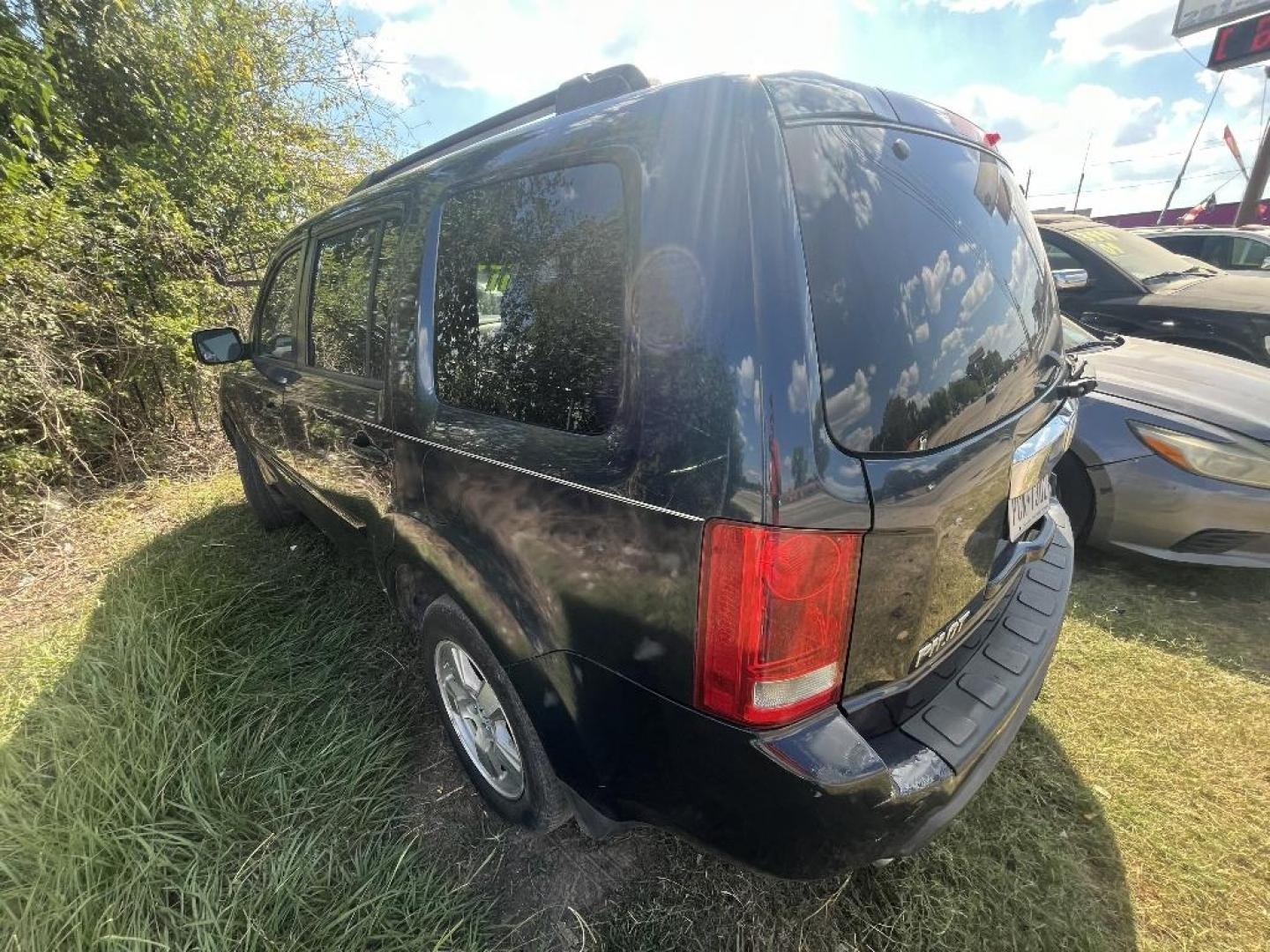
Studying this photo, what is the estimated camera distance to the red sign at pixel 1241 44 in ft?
35.3

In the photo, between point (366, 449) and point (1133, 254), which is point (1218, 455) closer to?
point (366, 449)

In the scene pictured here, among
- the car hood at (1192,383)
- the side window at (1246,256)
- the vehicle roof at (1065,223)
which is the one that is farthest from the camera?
the side window at (1246,256)

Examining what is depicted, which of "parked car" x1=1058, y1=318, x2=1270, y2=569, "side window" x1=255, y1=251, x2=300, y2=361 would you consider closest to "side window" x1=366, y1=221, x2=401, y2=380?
"side window" x1=255, y1=251, x2=300, y2=361

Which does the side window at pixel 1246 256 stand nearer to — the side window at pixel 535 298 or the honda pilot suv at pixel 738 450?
the honda pilot suv at pixel 738 450

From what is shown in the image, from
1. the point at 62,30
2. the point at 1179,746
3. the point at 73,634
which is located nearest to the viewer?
the point at 1179,746

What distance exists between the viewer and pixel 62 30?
175 inches

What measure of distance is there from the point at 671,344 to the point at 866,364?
0.35m

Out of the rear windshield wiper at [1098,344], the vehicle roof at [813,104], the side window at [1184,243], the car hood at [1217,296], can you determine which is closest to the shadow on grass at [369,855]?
the vehicle roof at [813,104]

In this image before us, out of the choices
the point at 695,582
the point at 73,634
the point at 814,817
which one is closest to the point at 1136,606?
the point at 814,817

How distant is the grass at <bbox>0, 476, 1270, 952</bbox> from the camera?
157 cm

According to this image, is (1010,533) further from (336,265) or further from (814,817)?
(336,265)

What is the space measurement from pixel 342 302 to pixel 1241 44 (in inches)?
669

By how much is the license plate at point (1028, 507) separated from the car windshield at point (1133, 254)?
4431 mm

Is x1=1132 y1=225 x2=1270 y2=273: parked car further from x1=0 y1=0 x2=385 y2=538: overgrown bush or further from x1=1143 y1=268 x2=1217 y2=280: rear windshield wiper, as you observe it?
x1=0 y1=0 x2=385 y2=538: overgrown bush
